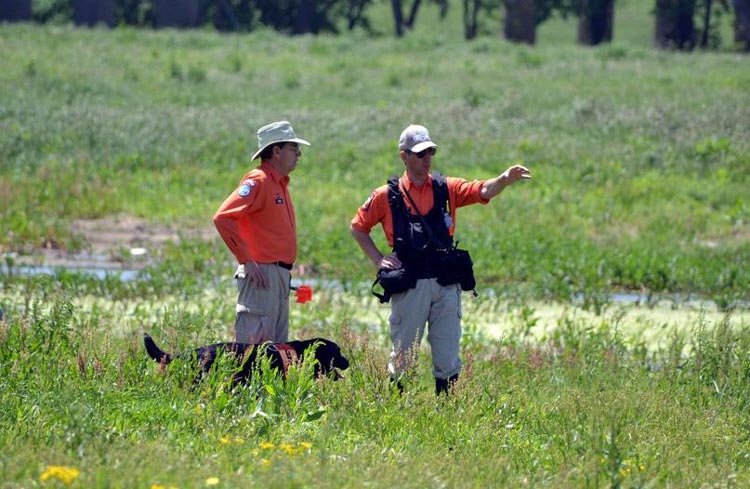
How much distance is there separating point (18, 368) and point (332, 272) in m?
7.15

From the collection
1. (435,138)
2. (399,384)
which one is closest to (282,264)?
Answer: (399,384)

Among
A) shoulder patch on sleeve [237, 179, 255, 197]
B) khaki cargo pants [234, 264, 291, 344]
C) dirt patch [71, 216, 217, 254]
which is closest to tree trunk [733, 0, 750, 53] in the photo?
dirt patch [71, 216, 217, 254]

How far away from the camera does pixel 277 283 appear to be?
7777 mm

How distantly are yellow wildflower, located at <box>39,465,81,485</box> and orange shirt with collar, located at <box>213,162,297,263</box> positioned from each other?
101 inches

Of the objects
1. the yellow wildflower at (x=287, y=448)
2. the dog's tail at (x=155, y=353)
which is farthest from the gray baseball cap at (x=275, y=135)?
the yellow wildflower at (x=287, y=448)

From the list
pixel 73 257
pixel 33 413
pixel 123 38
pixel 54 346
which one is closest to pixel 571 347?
pixel 54 346

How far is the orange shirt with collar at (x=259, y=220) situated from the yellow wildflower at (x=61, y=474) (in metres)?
2.56

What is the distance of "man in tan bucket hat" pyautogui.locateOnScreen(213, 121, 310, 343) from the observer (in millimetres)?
7641

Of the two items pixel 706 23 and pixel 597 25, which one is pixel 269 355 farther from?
pixel 706 23

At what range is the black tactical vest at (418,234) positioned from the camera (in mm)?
7699

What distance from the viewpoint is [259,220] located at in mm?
7758

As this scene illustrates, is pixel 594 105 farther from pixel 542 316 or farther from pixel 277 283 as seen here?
pixel 277 283

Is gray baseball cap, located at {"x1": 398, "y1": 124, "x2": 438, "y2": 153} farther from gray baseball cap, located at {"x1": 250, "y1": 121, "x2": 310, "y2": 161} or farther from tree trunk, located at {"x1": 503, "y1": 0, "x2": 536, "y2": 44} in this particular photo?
tree trunk, located at {"x1": 503, "y1": 0, "x2": 536, "y2": 44}

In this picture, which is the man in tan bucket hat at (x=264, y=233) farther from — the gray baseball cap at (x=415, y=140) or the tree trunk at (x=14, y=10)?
the tree trunk at (x=14, y=10)
